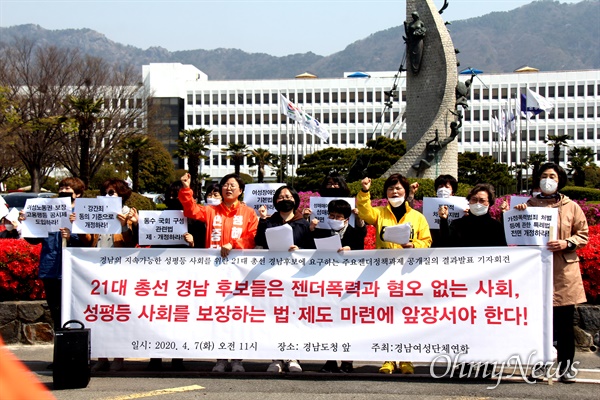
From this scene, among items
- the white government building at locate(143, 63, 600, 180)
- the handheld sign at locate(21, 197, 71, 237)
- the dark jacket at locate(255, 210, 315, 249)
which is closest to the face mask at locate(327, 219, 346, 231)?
the dark jacket at locate(255, 210, 315, 249)

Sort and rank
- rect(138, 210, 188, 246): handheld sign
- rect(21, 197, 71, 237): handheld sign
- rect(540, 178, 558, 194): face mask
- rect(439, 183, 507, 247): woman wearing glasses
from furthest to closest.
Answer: rect(21, 197, 71, 237): handheld sign → rect(138, 210, 188, 246): handheld sign → rect(439, 183, 507, 247): woman wearing glasses → rect(540, 178, 558, 194): face mask

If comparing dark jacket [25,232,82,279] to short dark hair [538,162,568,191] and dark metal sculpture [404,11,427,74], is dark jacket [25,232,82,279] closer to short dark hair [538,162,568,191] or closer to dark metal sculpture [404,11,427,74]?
short dark hair [538,162,568,191]

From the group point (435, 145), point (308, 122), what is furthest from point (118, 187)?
point (308, 122)

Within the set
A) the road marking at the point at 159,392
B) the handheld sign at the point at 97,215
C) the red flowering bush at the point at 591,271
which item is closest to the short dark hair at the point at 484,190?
the red flowering bush at the point at 591,271

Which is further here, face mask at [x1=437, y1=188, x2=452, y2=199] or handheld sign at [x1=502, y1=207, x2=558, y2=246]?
face mask at [x1=437, y1=188, x2=452, y2=199]

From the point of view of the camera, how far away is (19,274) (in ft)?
30.1

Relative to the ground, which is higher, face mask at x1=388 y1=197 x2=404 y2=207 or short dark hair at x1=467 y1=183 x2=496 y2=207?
short dark hair at x1=467 y1=183 x2=496 y2=207

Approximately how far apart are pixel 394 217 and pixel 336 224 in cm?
56

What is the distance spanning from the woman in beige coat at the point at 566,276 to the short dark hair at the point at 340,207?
153 centimetres

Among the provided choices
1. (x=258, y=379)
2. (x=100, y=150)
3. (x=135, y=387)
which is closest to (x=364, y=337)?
(x=258, y=379)

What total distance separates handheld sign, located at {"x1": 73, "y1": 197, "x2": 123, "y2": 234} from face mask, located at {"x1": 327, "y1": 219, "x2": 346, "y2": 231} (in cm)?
208

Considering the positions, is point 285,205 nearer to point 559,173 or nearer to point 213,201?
point 213,201

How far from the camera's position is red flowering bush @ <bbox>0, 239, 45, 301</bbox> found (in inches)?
360

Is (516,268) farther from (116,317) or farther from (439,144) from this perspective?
(439,144)
